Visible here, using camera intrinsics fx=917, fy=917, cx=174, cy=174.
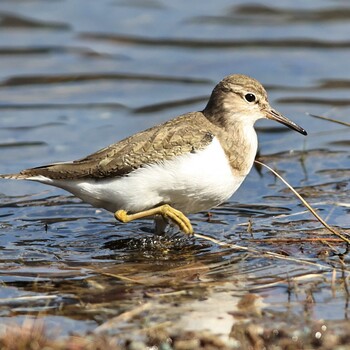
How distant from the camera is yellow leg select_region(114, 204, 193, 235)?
799 centimetres

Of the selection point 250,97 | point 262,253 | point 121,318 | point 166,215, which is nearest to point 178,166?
point 166,215

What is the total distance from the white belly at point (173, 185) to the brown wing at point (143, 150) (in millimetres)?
64

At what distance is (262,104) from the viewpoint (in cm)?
843

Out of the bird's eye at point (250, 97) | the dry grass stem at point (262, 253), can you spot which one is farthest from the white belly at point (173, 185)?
the bird's eye at point (250, 97)

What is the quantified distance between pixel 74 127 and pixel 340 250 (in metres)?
5.62

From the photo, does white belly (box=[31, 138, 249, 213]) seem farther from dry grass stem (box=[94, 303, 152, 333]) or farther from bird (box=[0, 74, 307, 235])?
dry grass stem (box=[94, 303, 152, 333])

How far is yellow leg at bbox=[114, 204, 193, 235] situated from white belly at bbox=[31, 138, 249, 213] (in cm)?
5

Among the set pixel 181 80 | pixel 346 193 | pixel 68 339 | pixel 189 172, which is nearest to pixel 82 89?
pixel 181 80

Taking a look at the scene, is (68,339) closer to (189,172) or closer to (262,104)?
(189,172)

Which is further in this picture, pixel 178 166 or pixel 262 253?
pixel 178 166

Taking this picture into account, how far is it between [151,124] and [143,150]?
448 cm

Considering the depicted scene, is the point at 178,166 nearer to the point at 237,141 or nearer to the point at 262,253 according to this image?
the point at 237,141

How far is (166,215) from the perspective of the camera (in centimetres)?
802

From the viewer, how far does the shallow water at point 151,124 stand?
657 cm
